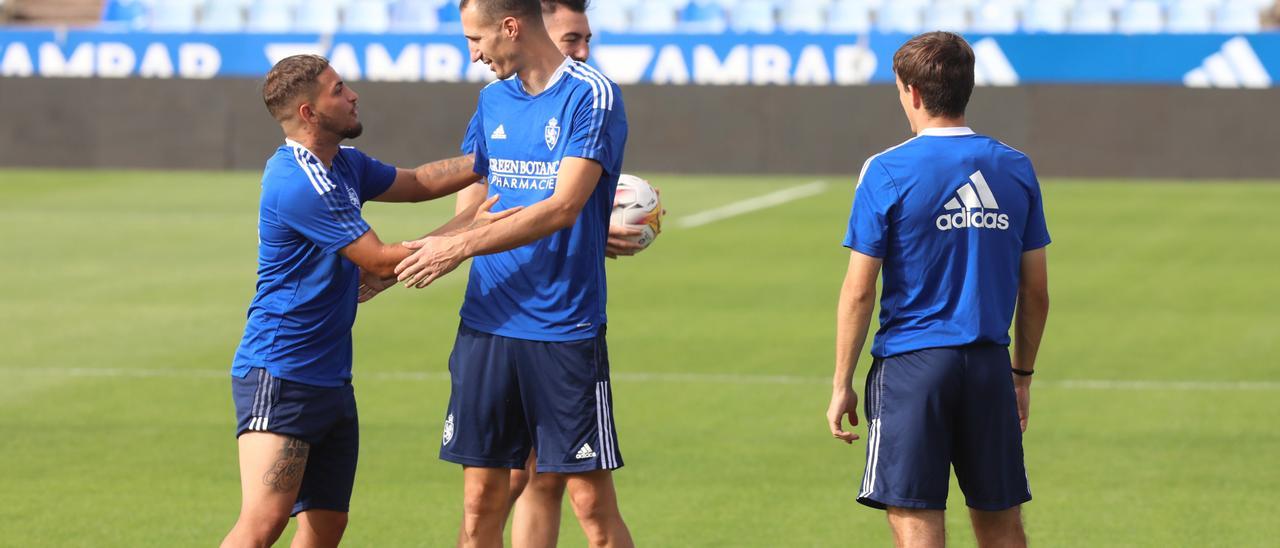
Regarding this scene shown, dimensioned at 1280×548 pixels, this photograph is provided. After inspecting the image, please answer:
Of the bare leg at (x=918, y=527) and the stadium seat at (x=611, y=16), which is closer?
the bare leg at (x=918, y=527)

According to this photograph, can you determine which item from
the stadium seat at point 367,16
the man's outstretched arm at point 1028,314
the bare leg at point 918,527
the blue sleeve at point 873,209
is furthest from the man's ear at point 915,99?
the stadium seat at point 367,16

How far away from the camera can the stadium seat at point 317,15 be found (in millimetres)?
29328

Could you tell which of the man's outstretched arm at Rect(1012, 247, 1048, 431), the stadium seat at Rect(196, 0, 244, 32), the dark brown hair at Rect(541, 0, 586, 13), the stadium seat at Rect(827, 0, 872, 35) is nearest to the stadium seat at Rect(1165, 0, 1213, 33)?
the stadium seat at Rect(827, 0, 872, 35)

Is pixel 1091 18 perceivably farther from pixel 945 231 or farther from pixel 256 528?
pixel 256 528

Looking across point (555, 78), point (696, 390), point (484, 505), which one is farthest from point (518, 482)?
point (696, 390)

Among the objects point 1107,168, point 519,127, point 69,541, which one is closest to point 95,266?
point 69,541

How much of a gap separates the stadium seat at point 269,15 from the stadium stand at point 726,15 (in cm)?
2

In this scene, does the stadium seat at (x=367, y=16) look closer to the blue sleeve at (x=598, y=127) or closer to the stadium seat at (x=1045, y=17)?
the stadium seat at (x=1045, y=17)

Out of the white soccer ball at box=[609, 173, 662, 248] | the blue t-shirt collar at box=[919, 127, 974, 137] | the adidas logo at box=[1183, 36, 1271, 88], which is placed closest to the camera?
the blue t-shirt collar at box=[919, 127, 974, 137]

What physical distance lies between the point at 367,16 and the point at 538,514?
24607mm

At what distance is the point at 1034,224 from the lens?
531cm

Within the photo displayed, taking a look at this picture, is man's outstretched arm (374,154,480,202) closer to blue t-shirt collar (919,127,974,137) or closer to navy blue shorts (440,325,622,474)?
navy blue shorts (440,325,622,474)

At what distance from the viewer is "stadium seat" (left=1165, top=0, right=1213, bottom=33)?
88.8ft

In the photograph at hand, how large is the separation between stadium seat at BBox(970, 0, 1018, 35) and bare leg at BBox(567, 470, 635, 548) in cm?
2289
